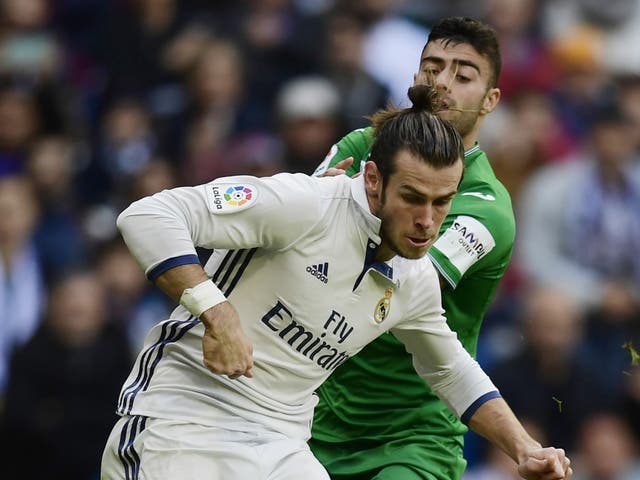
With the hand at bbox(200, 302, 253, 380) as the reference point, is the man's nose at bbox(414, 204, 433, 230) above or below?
above

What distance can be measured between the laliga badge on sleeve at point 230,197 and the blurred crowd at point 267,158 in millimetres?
4313

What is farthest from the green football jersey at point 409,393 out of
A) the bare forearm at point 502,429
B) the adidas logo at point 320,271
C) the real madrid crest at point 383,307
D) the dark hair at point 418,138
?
the adidas logo at point 320,271

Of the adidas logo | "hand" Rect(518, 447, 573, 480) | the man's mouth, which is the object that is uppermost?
the man's mouth

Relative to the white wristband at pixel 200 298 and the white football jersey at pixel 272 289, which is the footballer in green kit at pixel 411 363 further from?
the white wristband at pixel 200 298

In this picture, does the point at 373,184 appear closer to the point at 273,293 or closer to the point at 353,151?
the point at 273,293

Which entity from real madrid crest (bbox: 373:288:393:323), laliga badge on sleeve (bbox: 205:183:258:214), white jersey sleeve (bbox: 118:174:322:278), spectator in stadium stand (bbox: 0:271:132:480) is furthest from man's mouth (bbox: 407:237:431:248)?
spectator in stadium stand (bbox: 0:271:132:480)

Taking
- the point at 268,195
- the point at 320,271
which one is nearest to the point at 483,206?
the point at 320,271

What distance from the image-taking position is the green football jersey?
5848mm

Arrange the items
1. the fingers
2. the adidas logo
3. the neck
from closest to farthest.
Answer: the adidas logo < the fingers < the neck

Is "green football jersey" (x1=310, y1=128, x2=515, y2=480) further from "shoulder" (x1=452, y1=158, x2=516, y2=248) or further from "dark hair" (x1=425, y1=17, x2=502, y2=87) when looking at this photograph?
"dark hair" (x1=425, y1=17, x2=502, y2=87)

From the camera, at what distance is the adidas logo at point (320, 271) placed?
480 cm

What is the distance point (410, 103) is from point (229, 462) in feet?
4.70

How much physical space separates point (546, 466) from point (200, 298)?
1.34 metres

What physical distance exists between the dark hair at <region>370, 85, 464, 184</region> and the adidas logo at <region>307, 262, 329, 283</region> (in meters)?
0.36
